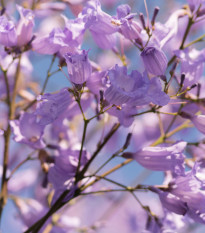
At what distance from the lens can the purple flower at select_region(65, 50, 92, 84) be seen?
0.91 meters

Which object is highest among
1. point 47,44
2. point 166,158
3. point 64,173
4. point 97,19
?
point 97,19

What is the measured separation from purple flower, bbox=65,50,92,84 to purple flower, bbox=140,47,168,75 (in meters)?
0.14

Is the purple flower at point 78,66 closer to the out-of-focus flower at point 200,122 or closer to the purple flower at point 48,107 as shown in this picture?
the purple flower at point 48,107

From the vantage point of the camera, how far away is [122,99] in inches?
35.7

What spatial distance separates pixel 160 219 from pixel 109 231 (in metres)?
2.38

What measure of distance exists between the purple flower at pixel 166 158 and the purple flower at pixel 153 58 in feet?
0.70

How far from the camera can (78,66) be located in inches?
36.2

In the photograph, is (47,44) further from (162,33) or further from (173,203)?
(173,203)

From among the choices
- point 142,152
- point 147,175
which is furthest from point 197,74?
point 147,175

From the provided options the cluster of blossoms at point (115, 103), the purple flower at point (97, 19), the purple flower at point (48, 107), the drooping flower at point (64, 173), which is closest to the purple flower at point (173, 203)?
the cluster of blossoms at point (115, 103)

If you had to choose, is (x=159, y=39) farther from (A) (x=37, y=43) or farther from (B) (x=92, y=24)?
(A) (x=37, y=43)

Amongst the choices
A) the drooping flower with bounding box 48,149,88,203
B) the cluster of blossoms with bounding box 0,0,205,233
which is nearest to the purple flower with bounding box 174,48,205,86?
the cluster of blossoms with bounding box 0,0,205,233

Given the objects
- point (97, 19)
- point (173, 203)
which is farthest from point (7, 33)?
point (173, 203)

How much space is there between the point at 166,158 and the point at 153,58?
0.88 ft
